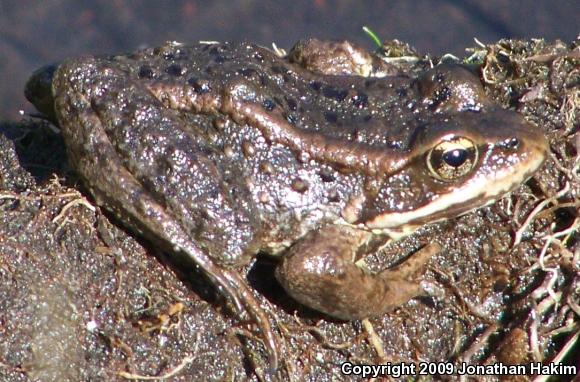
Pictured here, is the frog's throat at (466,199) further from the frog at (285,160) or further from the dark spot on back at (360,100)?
the dark spot on back at (360,100)

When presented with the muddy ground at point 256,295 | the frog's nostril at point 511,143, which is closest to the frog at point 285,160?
the frog's nostril at point 511,143

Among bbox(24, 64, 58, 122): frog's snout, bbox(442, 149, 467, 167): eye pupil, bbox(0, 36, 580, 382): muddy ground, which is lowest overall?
bbox(0, 36, 580, 382): muddy ground

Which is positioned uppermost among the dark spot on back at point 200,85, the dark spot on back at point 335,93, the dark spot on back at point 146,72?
the dark spot on back at point 335,93

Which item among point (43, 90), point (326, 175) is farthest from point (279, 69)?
point (43, 90)

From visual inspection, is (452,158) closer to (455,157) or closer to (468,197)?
(455,157)

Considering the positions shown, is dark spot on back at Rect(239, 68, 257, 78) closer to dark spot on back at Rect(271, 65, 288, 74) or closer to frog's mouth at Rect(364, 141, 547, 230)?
dark spot on back at Rect(271, 65, 288, 74)

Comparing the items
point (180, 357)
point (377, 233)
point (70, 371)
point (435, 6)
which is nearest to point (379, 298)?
point (377, 233)

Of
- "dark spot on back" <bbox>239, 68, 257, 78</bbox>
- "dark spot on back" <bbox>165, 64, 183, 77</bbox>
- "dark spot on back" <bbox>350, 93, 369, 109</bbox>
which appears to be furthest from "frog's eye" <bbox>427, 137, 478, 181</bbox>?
"dark spot on back" <bbox>165, 64, 183, 77</bbox>
